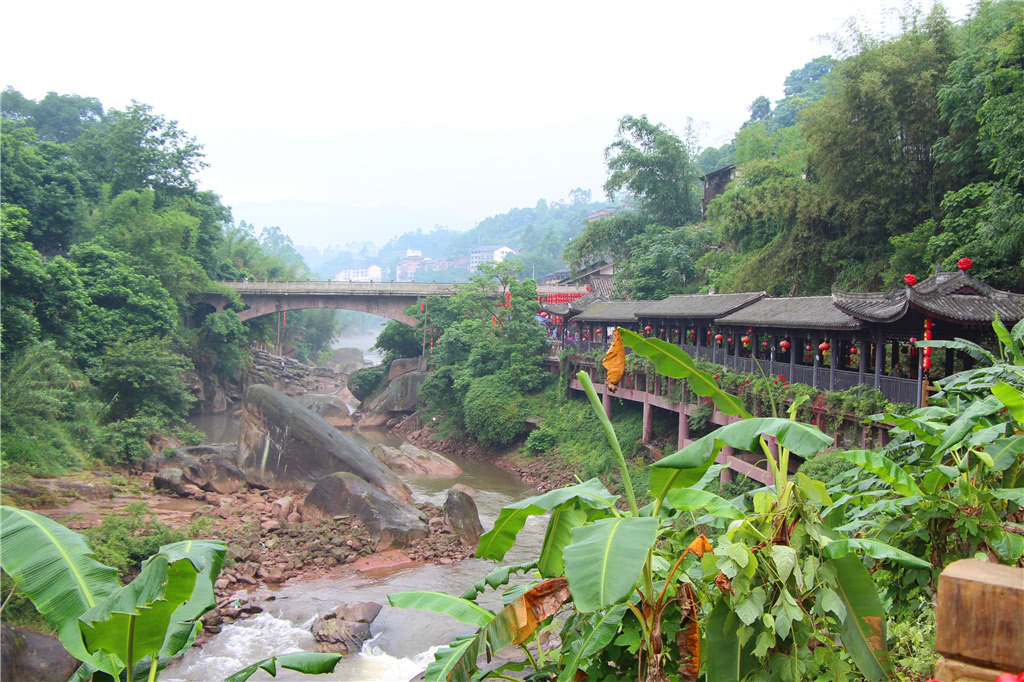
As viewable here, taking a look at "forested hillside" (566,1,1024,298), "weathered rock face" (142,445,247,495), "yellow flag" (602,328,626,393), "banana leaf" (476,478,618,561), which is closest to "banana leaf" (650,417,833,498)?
"banana leaf" (476,478,618,561)

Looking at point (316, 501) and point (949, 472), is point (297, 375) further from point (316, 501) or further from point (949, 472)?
point (949, 472)

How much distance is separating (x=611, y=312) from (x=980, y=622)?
22530mm

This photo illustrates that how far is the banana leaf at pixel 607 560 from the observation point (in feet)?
8.53

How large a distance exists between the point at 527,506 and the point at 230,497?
608 inches

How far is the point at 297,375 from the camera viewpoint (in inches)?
1714

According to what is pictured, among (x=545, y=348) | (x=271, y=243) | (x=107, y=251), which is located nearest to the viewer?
(x=107, y=251)

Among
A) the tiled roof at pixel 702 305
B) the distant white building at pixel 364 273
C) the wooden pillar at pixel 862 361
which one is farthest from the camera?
the distant white building at pixel 364 273

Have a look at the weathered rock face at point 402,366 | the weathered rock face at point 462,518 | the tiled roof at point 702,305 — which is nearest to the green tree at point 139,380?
the weathered rock face at point 462,518

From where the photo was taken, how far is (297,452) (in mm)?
18250

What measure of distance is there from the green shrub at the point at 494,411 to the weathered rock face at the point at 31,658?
17.5 m

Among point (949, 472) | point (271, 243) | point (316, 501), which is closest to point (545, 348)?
point (316, 501)

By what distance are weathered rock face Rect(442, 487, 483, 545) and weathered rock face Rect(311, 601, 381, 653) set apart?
13.4 ft

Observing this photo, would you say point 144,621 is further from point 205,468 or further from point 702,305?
point 702,305

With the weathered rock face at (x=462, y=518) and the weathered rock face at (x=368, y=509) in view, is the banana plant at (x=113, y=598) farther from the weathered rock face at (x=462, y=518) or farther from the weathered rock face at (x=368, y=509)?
the weathered rock face at (x=462, y=518)
